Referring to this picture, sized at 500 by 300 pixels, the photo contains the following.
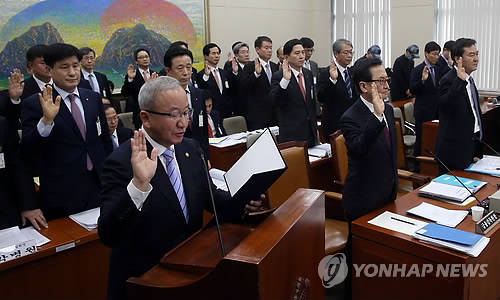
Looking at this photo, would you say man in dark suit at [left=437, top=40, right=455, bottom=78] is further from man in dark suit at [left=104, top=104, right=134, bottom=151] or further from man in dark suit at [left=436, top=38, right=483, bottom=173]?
man in dark suit at [left=104, top=104, right=134, bottom=151]

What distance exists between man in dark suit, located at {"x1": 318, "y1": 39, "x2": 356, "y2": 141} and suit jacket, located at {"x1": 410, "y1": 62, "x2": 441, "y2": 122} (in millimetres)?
1654

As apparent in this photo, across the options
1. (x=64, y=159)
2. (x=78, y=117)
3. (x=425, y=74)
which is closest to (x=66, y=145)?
(x=64, y=159)

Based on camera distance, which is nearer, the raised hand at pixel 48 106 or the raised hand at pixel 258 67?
the raised hand at pixel 48 106

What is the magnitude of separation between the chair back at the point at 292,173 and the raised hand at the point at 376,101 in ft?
2.37

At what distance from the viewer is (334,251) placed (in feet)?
8.74

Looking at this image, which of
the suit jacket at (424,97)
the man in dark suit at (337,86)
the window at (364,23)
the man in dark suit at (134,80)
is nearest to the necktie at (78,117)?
the man in dark suit at (337,86)

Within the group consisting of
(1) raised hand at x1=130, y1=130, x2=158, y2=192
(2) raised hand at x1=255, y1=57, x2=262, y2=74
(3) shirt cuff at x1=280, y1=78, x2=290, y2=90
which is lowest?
(1) raised hand at x1=130, y1=130, x2=158, y2=192

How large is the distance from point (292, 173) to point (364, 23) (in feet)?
24.2

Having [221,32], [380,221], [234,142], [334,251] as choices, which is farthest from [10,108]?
[221,32]

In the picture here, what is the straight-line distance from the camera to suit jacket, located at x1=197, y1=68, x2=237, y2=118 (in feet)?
19.3

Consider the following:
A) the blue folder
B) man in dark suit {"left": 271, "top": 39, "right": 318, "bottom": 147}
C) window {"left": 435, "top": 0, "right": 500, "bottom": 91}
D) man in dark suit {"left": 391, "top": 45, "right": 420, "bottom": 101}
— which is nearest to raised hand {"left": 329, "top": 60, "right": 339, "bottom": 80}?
man in dark suit {"left": 271, "top": 39, "right": 318, "bottom": 147}

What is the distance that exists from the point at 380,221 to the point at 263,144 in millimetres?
1117

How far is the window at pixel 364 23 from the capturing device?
9.05 meters

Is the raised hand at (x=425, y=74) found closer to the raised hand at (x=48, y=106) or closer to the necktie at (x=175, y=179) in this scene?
the raised hand at (x=48, y=106)
